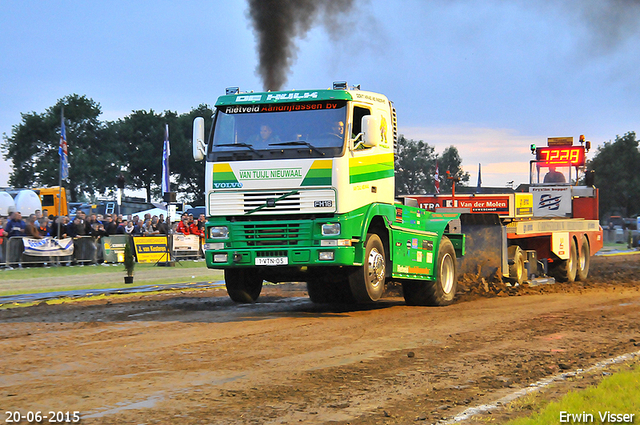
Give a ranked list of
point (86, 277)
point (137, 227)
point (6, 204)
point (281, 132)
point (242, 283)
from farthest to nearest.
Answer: point (6, 204) → point (137, 227) → point (86, 277) → point (242, 283) → point (281, 132)

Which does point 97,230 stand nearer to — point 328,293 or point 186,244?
point 186,244

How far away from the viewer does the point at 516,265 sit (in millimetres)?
17391

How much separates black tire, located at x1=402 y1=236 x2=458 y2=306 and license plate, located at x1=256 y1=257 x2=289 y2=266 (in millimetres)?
3129

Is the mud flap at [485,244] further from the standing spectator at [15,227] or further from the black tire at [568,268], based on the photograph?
the standing spectator at [15,227]

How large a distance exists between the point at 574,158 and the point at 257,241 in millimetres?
14010

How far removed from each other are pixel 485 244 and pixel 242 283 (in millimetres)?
5959

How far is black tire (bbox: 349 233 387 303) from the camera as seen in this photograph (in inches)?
471

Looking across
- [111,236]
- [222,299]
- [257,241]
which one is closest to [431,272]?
[257,241]

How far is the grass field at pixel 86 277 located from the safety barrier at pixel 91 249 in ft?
1.45

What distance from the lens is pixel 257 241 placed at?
39.0ft

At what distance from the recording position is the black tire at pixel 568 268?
786 inches

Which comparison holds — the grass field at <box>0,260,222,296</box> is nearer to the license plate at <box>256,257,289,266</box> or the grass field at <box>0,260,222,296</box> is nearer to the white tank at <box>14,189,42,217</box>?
the license plate at <box>256,257,289,266</box>

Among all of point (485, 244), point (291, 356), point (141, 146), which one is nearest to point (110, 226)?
point (485, 244)

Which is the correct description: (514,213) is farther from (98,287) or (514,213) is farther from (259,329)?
(98,287)
